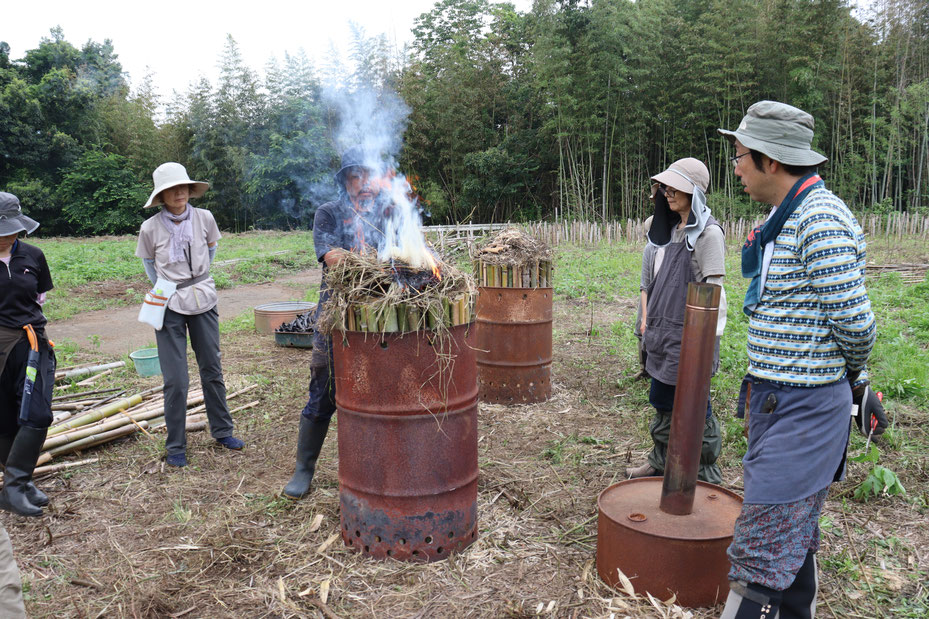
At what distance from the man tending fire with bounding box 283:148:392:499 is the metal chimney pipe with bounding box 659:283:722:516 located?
1723mm

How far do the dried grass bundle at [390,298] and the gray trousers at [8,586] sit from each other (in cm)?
Result: 142

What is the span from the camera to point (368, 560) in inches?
120

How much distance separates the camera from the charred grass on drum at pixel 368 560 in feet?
8.98

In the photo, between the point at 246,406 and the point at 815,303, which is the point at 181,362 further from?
the point at 815,303

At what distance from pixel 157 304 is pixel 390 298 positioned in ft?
7.26

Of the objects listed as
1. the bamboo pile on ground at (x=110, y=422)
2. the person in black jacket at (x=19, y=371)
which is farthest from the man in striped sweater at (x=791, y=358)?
the bamboo pile on ground at (x=110, y=422)

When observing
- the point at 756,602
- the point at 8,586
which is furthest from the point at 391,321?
the point at 756,602

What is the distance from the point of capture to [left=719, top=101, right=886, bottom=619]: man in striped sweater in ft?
6.29

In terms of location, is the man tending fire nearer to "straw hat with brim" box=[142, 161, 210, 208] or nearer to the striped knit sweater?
"straw hat with brim" box=[142, 161, 210, 208]

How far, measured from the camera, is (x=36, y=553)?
3.22 metres

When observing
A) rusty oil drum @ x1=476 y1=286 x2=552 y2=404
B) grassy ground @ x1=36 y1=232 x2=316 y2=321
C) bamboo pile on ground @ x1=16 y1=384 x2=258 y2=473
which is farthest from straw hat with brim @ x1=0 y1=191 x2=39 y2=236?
grassy ground @ x1=36 y1=232 x2=316 y2=321

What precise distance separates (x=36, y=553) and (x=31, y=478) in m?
0.70

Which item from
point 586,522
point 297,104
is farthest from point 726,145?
point 586,522

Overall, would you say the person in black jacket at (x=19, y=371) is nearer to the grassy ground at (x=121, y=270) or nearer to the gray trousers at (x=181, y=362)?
the gray trousers at (x=181, y=362)
